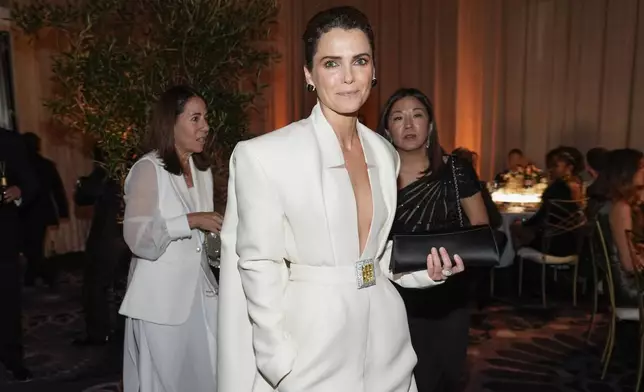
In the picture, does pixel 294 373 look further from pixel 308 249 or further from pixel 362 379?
pixel 308 249

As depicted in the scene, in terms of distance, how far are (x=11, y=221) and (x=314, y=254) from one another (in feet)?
10.1

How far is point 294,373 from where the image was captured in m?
1.63

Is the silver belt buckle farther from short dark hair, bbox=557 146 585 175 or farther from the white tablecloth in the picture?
short dark hair, bbox=557 146 585 175

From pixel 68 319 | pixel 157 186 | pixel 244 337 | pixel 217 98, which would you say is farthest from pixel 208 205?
pixel 68 319

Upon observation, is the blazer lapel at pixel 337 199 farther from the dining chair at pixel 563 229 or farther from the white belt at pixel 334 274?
the dining chair at pixel 563 229

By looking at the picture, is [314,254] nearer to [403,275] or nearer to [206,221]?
[403,275]

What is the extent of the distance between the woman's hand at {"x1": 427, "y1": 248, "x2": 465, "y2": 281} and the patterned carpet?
8.56 ft

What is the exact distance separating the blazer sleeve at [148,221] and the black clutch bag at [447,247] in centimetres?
123

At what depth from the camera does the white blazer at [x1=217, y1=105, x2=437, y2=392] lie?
1599 mm

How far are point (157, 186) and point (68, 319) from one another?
3726mm

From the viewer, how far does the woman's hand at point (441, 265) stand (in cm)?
183

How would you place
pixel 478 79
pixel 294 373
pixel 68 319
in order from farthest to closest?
pixel 478 79 → pixel 68 319 → pixel 294 373

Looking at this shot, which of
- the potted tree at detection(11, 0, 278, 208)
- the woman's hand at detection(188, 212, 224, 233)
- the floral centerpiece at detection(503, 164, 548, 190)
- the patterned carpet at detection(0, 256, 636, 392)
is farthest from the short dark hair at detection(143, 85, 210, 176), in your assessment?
the floral centerpiece at detection(503, 164, 548, 190)

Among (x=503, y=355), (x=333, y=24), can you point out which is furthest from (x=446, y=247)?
(x=503, y=355)
